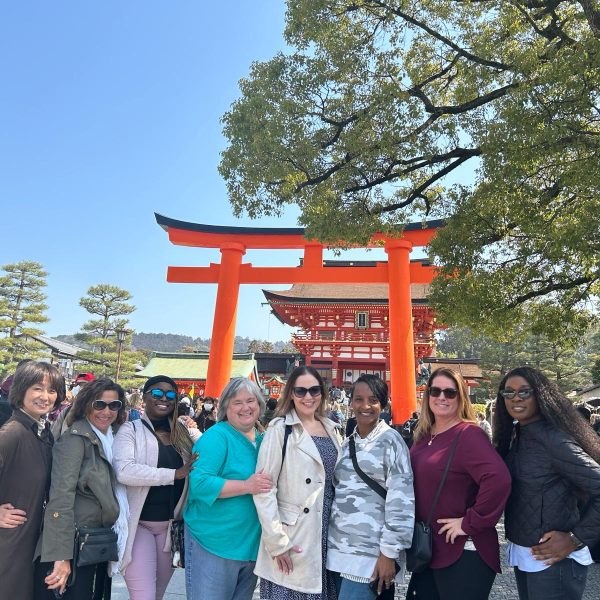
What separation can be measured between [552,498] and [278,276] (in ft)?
36.6

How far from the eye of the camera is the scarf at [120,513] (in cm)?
206

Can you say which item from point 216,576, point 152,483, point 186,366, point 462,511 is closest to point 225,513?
point 216,576

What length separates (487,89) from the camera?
→ 5.82 meters

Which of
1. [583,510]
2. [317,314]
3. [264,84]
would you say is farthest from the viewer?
[317,314]

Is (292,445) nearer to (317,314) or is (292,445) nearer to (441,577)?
(441,577)

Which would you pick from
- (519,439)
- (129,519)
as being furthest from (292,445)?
(519,439)

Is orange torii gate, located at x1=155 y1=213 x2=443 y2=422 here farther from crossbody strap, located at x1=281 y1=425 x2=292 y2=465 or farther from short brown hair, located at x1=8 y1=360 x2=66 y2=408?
short brown hair, located at x1=8 y1=360 x2=66 y2=408

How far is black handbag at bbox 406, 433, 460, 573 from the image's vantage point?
71.6 inches

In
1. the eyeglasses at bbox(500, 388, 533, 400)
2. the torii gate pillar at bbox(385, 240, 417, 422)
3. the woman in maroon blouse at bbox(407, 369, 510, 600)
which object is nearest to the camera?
the woman in maroon blouse at bbox(407, 369, 510, 600)

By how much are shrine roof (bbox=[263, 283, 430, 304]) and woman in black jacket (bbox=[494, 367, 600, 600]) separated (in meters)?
16.1

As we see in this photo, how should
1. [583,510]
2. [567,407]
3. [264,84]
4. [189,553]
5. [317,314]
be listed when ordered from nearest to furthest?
[583,510] < [567,407] < [189,553] < [264,84] < [317,314]

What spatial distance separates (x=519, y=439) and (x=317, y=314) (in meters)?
17.8

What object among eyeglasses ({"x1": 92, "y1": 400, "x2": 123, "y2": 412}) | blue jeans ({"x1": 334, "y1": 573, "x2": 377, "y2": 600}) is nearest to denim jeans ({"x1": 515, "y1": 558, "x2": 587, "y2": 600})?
blue jeans ({"x1": 334, "y1": 573, "x2": 377, "y2": 600})

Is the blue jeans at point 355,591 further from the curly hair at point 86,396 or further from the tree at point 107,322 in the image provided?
the tree at point 107,322
